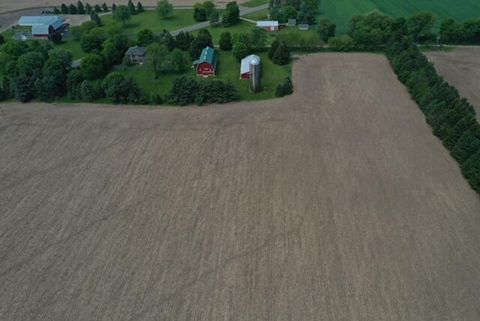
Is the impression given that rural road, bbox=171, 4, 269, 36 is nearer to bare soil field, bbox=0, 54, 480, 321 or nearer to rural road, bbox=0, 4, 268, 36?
rural road, bbox=0, 4, 268, 36

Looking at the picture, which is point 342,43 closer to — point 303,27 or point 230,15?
point 303,27

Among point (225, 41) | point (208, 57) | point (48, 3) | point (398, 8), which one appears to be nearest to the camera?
point (208, 57)

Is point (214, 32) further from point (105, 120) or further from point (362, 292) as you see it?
point (362, 292)

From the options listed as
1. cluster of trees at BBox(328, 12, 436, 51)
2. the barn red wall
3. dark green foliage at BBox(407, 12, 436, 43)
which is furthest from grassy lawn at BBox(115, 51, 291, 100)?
dark green foliage at BBox(407, 12, 436, 43)

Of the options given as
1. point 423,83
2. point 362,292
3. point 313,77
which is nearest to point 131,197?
point 362,292

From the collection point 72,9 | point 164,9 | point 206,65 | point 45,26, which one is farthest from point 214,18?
point 72,9

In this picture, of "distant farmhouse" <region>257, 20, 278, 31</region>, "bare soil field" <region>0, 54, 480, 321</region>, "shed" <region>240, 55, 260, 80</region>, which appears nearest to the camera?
"bare soil field" <region>0, 54, 480, 321</region>
